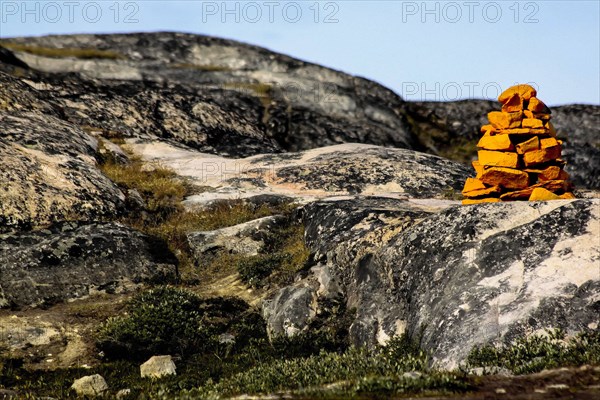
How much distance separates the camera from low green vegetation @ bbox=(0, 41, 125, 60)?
61.8 m

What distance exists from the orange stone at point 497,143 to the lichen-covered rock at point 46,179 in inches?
561

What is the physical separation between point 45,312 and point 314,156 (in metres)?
17.9

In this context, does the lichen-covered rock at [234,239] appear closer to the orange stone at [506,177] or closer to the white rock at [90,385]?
the orange stone at [506,177]

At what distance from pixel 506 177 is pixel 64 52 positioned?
165 ft

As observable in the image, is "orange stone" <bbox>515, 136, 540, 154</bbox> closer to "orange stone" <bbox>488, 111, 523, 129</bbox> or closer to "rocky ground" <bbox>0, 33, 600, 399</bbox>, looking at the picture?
"orange stone" <bbox>488, 111, 523, 129</bbox>

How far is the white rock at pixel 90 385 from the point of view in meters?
17.0

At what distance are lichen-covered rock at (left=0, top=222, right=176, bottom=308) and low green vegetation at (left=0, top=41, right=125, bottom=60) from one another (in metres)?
39.5

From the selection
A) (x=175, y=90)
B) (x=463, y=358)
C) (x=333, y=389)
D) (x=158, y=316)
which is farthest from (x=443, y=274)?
(x=175, y=90)

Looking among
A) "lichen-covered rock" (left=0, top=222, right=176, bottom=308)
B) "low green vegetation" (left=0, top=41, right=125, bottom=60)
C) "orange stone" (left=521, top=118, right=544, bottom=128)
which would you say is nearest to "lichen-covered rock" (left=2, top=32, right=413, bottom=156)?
"low green vegetation" (left=0, top=41, right=125, bottom=60)

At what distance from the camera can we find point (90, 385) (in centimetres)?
1723

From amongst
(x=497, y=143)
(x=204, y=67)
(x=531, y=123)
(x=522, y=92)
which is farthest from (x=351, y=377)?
(x=204, y=67)

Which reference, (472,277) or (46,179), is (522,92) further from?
(46,179)

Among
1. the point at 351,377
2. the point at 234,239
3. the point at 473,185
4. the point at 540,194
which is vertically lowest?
the point at 351,377

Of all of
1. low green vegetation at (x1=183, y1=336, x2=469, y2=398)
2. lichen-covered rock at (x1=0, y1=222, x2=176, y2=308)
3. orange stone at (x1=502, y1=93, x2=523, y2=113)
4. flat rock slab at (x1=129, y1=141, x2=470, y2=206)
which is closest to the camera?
low green vegetation at (x1=183, y1=336, x2=469, y2=398)
